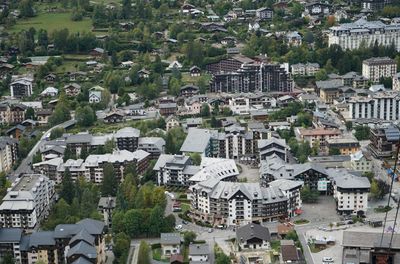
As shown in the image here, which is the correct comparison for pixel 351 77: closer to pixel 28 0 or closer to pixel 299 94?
pixel 299 94

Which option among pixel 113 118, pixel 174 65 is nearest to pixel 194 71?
pixel 174 65

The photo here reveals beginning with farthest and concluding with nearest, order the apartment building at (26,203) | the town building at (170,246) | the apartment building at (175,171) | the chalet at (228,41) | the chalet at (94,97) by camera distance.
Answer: the chalet at (228,41) → the chalet at (94,97) → the apartment building at (175,171) → the apartment building at (26,203) → the town building at (170,246)

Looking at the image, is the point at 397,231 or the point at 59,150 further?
Answer: the point at 59,150

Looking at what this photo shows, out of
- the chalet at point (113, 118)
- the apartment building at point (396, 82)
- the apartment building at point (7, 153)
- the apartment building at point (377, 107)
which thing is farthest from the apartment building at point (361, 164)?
the apartment building at point (7, 153)

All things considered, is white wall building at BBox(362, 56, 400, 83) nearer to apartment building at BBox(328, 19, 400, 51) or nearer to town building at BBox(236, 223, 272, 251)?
apartment building at BBox(328, 19, 400, 51)

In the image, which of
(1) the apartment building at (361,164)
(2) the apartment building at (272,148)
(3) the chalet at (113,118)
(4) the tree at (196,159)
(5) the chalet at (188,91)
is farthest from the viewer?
(5) the chalet at (188,91)

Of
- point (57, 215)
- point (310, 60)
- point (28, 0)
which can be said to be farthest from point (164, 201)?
point (28, 0)

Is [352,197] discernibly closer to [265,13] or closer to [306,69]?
[306,69]

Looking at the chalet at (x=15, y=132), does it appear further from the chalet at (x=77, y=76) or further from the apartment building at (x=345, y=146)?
the apartment building at (x=345, y=146)
